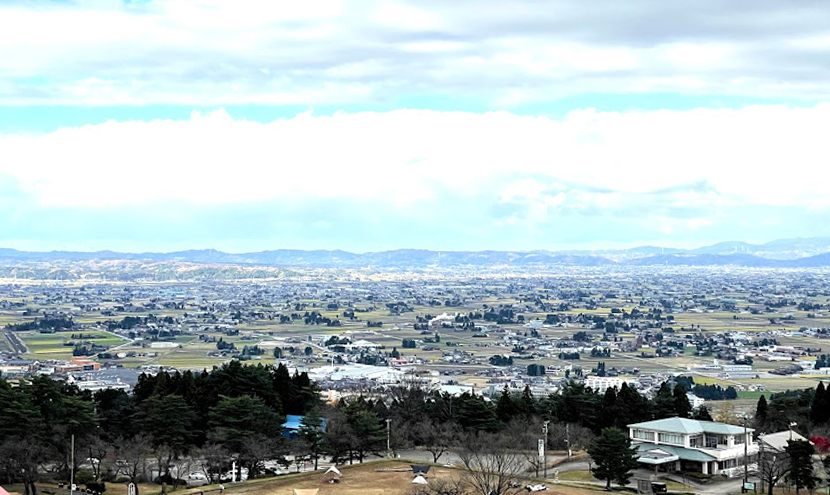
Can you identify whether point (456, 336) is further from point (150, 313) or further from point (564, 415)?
point (564, 415)

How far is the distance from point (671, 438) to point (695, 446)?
1.09 meters

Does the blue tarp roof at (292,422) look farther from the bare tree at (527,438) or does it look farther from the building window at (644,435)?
the building window at (644,435)

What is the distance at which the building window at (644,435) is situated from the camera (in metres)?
47.1

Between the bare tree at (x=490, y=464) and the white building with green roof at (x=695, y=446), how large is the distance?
5.77 meters

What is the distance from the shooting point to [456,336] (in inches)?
5743

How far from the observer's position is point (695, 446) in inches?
1804

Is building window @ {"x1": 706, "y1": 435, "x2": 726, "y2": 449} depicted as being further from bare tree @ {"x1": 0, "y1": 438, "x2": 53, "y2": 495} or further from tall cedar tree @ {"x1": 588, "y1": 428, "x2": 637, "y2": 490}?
bare tree @ {"x1": 0, "y1": 438, "x2": 53, "y2": 495}

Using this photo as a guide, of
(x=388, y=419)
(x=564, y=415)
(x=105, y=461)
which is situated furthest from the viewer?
(x=564, y=415)

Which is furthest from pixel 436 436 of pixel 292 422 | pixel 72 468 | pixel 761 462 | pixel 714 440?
pixel 72 468

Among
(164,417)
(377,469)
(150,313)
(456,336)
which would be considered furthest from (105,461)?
(150,313)

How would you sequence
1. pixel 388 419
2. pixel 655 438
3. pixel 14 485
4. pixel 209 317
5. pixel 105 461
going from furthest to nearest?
pixel 209 317
pixel 388 419
pixel 655 438
pixel 105 461
pixel 14 485

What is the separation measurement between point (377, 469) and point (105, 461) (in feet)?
37.1

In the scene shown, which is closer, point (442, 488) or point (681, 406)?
point (442, 488)

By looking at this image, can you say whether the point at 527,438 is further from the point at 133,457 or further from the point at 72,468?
the point at 72,468
